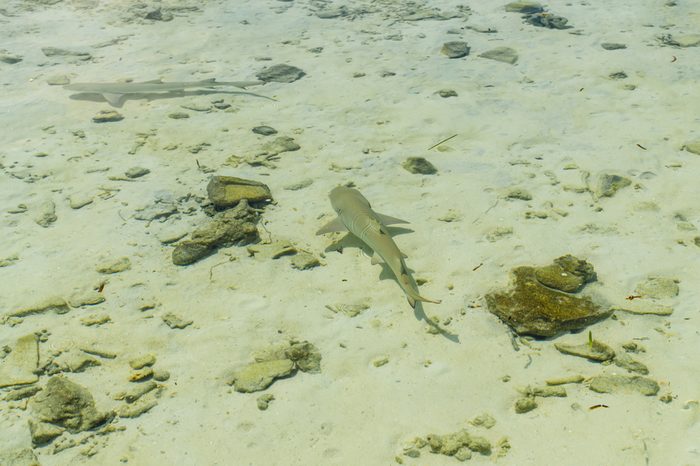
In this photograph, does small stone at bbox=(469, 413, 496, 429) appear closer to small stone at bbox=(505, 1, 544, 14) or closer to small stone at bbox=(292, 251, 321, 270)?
small stone at bbox=(292, 251, 321, 270)

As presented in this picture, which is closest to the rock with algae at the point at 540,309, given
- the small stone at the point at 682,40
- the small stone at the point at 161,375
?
the small stone at the point at 161,375

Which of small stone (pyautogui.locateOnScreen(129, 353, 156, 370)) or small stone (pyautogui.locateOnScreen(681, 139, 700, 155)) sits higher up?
small stone (pyautogui.locateOnScreen(681, 139, 700, 155))

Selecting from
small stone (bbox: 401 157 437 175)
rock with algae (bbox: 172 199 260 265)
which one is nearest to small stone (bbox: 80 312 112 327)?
rock with algae (bbox: 172 199 260 265)

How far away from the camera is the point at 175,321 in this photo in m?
4.12

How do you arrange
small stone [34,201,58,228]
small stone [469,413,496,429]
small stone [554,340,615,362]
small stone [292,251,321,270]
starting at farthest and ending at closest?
small stone [34,201,58,228] → small stone [292,251,321,270] → small stone [554,340,615,362] → small stone [469,413,496,429]

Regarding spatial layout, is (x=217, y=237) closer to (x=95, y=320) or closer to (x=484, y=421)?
(x=95, y=320)

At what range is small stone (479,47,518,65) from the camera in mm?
7891

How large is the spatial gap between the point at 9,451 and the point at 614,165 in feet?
15.5

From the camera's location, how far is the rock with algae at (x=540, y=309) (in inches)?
152

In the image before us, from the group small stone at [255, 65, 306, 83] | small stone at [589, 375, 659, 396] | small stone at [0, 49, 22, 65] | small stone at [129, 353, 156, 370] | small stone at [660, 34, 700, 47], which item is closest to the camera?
small stone at [589, 375, 659, 396]

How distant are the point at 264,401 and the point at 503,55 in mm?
5747

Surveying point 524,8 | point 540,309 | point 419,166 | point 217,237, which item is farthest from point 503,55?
point 540,309

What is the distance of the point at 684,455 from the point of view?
10.0ft

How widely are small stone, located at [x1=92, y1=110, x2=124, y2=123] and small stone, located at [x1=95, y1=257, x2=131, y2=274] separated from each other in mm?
2595
